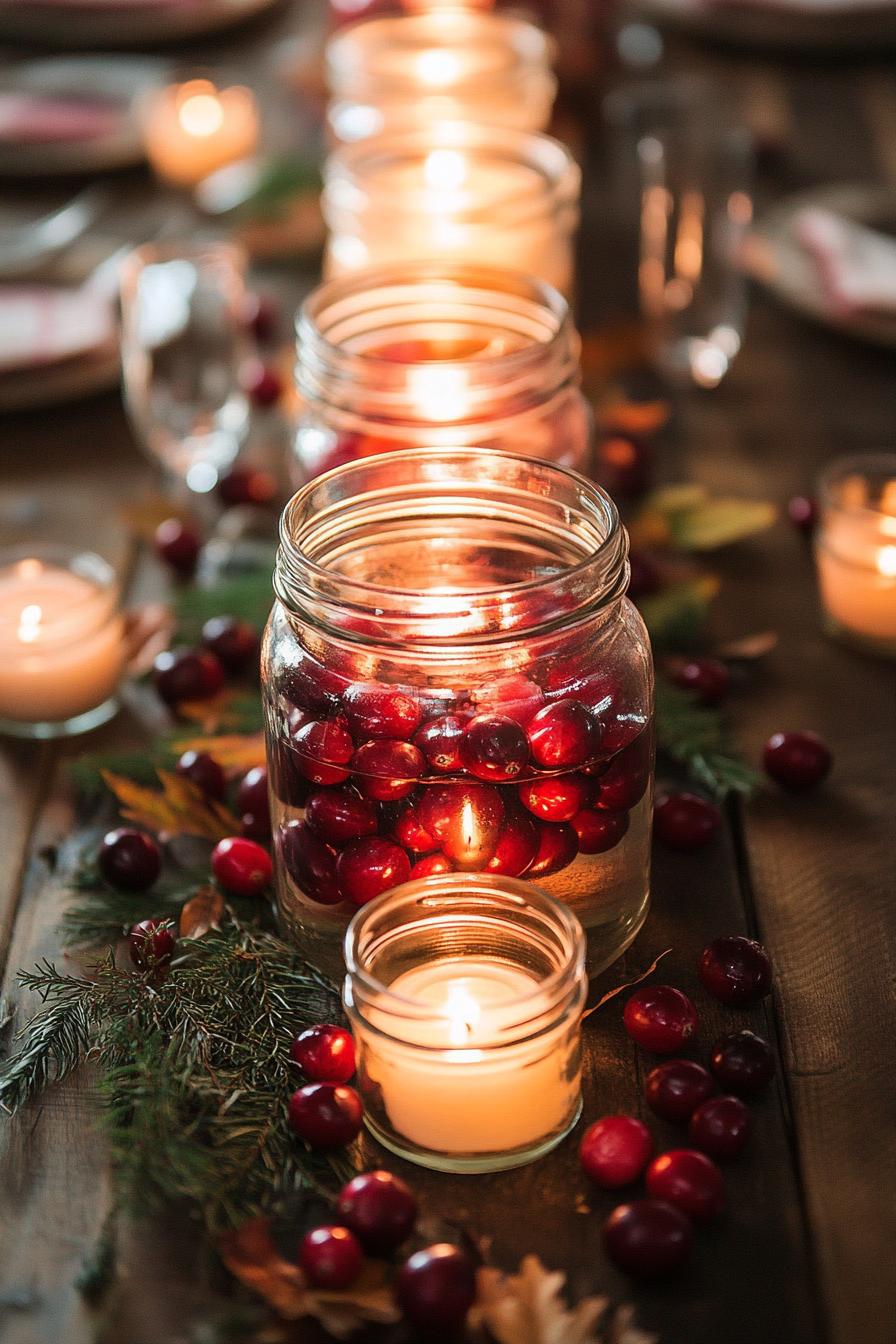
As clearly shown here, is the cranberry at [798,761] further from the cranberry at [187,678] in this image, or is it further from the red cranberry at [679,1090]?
the cranberry at [187,678]

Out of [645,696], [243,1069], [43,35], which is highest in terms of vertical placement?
[645,696]

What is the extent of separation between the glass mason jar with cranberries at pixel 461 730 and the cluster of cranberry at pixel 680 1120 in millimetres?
74

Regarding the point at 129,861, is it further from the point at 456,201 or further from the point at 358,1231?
the point at 456,201

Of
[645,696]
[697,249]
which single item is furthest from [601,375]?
[645,696]

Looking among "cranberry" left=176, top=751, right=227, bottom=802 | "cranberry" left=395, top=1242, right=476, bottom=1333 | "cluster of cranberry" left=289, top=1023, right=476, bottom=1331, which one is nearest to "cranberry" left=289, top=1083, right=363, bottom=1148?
"cluster of cranberry" left=289, top=1023, right=476, bottom=1331

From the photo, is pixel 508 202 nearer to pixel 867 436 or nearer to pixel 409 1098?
pixel 867 436

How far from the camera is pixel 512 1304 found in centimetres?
85

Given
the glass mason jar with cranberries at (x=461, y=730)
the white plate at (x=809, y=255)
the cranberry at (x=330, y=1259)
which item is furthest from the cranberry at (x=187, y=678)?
the white plate at (x=809, y=255)

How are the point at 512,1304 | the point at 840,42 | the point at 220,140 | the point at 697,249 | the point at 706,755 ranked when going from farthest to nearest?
the point at 840,42 < the point at 220,140 < the point at 697,249 < the point at 706,755 < the point at 512,1304

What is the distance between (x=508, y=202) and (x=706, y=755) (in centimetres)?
62

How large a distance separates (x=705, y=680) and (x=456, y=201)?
60 centimetres

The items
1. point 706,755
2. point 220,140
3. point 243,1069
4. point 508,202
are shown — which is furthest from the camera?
point 220,140

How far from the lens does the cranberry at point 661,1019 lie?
1.03 meters

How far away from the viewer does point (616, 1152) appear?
3.08 ft
